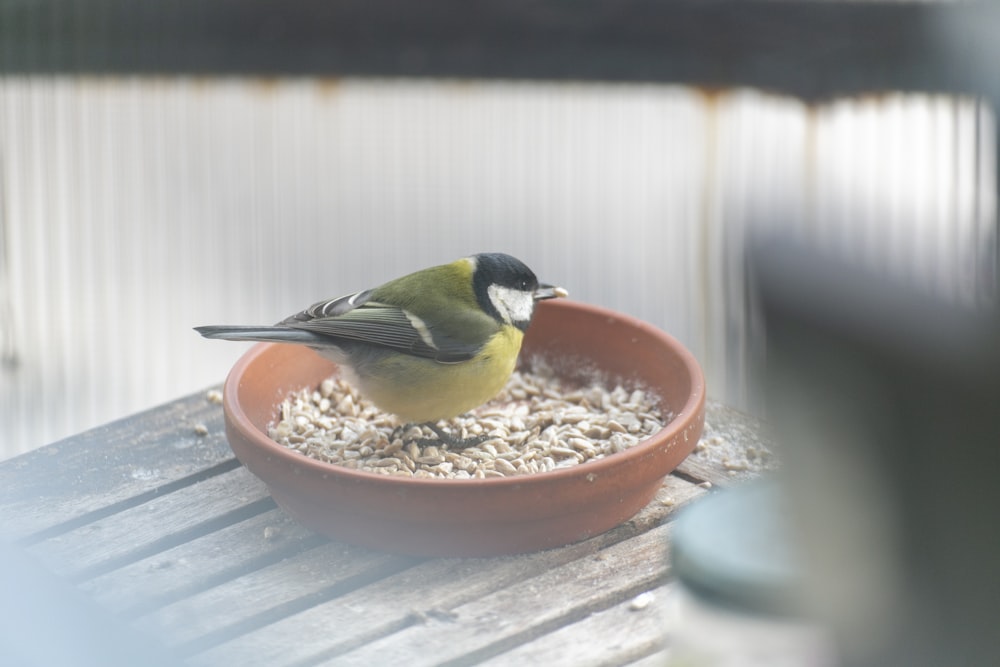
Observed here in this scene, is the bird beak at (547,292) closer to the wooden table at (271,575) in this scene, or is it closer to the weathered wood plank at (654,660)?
the wooden table at (271,575)

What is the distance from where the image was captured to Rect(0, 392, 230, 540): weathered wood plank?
2025 millimetres

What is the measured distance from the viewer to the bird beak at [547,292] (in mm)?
2598

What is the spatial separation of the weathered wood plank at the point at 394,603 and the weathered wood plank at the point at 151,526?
34cm

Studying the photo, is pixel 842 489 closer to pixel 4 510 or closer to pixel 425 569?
pixel 425 569

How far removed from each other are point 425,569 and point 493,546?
120 mm

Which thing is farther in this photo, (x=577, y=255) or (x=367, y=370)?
(x=577, y=255)

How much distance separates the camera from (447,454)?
2.27m

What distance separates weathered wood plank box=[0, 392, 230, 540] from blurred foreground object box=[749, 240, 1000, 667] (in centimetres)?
157

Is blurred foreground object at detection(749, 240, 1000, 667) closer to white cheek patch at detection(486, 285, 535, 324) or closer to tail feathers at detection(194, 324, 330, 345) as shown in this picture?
tail feathers at detection(194, 324, 330, 345)

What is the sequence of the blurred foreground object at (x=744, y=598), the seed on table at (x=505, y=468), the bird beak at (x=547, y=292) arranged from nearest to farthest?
the blurred foreground object at (x=744, y=598), the seed on table at (x=505, y=468), the bird beak at (x=547, y=292)

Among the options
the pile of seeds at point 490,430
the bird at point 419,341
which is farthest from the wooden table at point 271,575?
→ the bird at point 419,341

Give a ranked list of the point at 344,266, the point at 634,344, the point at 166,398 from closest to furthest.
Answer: the point at 634,344, the point at 344,266, the point at 166,398

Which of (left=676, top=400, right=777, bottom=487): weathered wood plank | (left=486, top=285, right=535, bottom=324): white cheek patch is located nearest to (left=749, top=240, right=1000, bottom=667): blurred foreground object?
(left=676, top=400, right=777, bottom=487): weathered wood plank

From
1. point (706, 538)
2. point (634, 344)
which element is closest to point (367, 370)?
point (634, 344)
